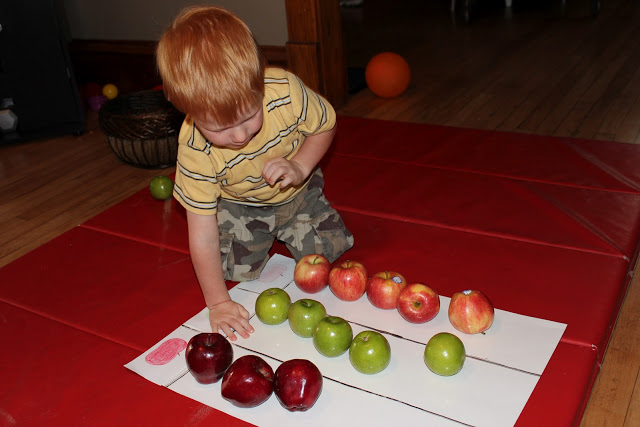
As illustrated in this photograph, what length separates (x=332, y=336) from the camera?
138 cm

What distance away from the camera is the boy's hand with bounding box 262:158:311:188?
4.82 ft

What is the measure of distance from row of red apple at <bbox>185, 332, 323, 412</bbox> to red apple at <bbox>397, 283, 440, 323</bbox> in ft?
0.98

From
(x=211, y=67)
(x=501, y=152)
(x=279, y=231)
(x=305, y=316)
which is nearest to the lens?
(x=211, y=67)

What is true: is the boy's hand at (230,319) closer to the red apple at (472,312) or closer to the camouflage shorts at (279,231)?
the camouflage shorts at (279,231)

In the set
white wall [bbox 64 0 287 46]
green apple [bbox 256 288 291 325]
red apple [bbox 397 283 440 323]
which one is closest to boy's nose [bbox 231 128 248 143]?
green apple [bbox 256 288 291 325]

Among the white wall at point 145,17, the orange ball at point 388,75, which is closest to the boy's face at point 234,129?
the orange ball at point 388,75

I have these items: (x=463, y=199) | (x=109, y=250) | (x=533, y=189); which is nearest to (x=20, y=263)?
(x=109, y=250)

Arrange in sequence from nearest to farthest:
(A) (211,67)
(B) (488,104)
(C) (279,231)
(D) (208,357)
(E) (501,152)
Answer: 1. (A) (211,67)
2. (D) (208,357)
3. (C) (279,231)
4. (E) (501,152)
5. (B) (488,104)

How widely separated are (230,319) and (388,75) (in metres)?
2.02

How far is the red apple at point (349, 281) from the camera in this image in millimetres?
1591

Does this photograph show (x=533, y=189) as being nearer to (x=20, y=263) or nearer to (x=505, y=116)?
(x=505, y=116)

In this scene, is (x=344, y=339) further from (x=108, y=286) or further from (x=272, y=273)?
(x=108, y=286)

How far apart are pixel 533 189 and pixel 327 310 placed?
933 millimetres

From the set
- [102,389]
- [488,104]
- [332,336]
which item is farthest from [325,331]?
[488,104]
